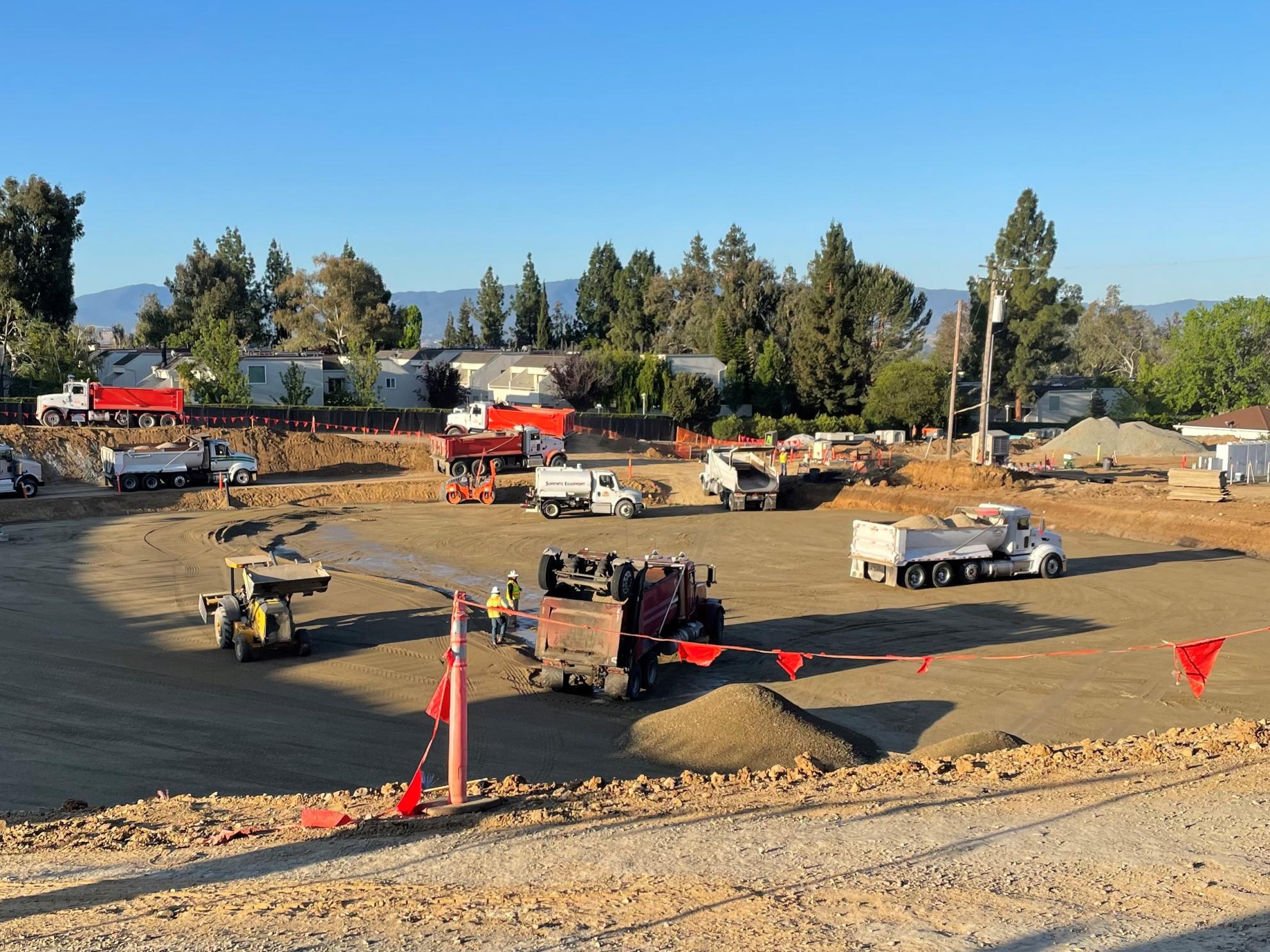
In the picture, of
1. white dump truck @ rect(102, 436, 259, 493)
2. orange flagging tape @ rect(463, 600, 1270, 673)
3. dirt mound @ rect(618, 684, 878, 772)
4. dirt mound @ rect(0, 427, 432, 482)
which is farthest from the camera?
dirt mound @ rect(0, 427, 432, 482)

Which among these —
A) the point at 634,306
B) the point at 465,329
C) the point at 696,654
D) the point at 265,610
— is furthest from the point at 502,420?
the point at 465,329

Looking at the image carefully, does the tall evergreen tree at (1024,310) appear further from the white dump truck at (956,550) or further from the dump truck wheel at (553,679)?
the dump truck wheel at (553,679)

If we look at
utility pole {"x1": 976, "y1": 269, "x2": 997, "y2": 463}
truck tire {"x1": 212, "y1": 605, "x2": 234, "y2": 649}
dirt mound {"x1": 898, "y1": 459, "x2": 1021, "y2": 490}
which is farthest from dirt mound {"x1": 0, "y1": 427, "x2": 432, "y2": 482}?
truck tire {"x1": 212, "y1": 605, "x2": 234, "y2": 649}

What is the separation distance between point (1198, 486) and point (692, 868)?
1413 inches

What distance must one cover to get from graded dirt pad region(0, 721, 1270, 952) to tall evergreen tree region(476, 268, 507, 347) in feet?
403

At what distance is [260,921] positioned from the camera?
21.2 feet

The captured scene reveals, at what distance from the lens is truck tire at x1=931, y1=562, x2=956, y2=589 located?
992 inches

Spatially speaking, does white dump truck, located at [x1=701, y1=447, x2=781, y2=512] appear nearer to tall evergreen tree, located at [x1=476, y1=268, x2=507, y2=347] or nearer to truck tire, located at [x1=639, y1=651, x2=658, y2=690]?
truck tire, located at [x1=639, y1=651, x2=658, y2=690]

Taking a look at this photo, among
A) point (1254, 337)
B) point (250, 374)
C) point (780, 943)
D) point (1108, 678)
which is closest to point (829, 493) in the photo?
point (1108, 678)

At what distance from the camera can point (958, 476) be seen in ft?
138

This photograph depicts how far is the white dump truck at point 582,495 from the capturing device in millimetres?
36312

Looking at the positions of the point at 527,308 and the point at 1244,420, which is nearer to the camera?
the point at 1244,420

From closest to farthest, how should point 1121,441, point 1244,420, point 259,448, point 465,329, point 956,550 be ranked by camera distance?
point 956,550, point 259,448, point 1121,441, point 1244,420, point 465,329

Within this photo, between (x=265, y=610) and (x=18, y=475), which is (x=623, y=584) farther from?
(x=18, y=475)
